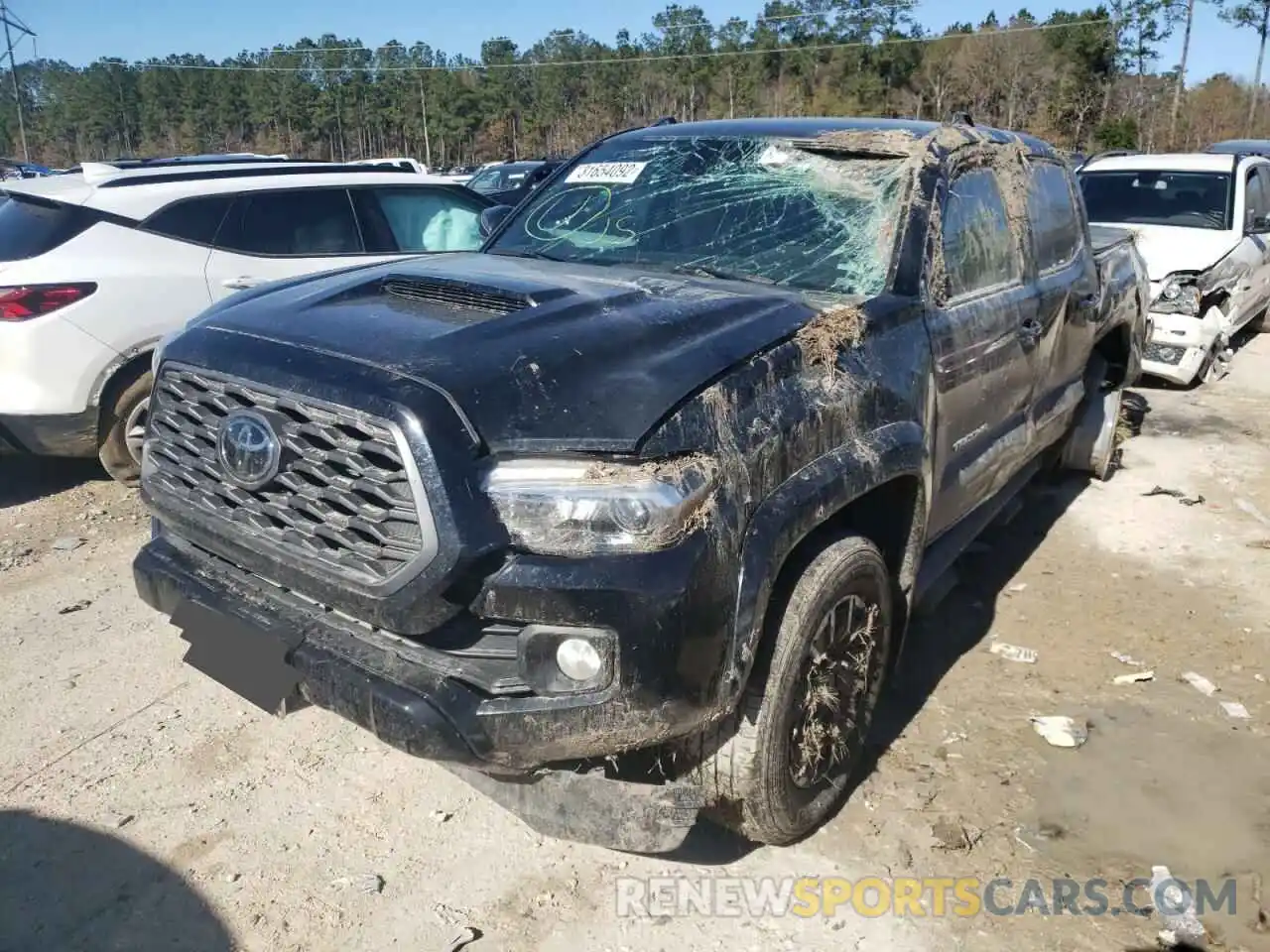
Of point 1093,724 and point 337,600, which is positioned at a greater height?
point 337,600

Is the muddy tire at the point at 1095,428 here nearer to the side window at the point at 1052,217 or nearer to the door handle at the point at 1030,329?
the side window at the point at 1052,217

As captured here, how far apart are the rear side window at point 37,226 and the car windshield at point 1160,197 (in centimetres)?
813

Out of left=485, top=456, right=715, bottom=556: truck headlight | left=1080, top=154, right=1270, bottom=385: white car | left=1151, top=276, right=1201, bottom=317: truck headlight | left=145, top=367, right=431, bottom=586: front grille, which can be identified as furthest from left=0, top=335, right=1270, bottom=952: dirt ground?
left=1151, top=276, right=1201, bottom=317: truck headlight

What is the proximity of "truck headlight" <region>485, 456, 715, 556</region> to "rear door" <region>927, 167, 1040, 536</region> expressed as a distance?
136cm

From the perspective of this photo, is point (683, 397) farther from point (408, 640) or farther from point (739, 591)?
point (408, 640)

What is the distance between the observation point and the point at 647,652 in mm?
2078

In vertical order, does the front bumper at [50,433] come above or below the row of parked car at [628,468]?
below

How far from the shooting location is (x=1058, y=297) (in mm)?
4293

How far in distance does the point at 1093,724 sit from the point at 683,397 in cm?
230

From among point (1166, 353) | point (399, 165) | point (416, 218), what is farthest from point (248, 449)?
point (1166, 353)

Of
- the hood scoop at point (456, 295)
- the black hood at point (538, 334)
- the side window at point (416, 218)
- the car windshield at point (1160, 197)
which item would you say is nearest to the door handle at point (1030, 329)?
the black hood at point (538, 334)

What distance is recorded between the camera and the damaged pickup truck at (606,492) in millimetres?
2109

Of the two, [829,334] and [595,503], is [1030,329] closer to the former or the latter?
[829,334]

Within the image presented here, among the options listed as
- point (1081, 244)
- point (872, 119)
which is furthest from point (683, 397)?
point (1081, 244)
